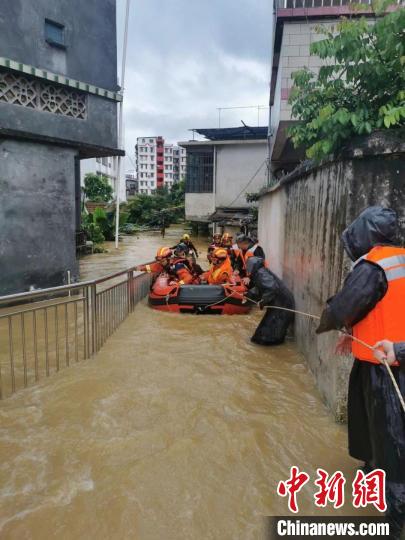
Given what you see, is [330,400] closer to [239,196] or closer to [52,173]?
[52,173]

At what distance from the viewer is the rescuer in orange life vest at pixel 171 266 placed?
27.1 feet

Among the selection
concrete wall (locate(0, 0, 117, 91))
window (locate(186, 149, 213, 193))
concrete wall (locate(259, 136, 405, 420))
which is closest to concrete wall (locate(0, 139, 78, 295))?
concrete wall (locate(0, 0, 117, 91))

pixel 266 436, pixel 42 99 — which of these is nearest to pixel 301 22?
pixel 42 99

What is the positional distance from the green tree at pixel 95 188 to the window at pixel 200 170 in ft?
44.6

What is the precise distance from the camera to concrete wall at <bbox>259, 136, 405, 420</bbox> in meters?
3.15

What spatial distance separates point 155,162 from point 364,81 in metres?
81.7

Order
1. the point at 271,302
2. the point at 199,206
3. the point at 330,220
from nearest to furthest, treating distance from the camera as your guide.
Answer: the point at 330,220 < the point at 271,302 < the point at 199,206

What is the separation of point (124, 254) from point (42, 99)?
12.3m

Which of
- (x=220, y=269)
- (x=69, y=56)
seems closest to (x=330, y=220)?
(x=220, y=269)

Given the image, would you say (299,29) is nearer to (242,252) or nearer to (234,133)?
(242,252)

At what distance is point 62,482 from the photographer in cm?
270

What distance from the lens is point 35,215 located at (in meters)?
8.21

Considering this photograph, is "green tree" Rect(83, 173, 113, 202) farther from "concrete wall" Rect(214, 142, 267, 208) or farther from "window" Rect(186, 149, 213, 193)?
"concrete wall" Rect(214, 142, 267, 208)

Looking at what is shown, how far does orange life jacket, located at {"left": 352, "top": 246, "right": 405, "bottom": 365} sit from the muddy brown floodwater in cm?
124
